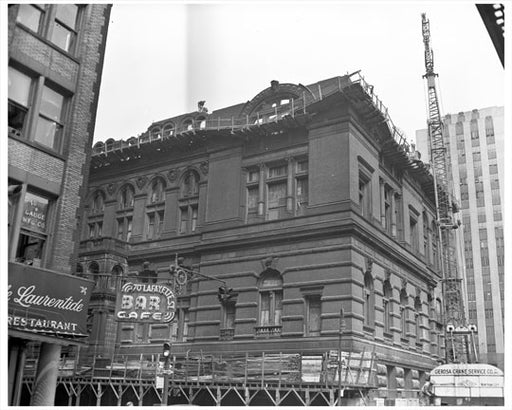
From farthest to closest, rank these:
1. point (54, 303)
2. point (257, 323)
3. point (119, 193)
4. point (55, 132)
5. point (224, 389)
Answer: point (119, 193) → point (257, 323) → point (224, 389) → point (55, 132) → point (54, 303)

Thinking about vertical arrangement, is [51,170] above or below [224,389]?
above

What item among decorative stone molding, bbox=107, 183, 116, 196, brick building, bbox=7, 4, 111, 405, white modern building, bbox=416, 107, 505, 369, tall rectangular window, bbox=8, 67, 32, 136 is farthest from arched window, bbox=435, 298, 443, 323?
tall rectangular window, bbox=8, 67, 32, 136

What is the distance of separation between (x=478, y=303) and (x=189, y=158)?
58.6 feet

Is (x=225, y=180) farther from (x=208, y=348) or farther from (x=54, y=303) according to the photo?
(x=54, y=303)

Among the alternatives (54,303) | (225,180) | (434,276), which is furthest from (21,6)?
(434,276)

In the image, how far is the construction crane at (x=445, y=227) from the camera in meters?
36.8

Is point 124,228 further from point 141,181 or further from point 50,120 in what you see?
point 50,120

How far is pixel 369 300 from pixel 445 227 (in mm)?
12607

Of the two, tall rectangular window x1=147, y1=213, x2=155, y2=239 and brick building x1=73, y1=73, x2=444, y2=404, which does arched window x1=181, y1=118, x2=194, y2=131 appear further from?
tall rectangular window x1=147, y1=213, x2=155, y2=239

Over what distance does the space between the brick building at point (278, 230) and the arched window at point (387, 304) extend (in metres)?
0.10

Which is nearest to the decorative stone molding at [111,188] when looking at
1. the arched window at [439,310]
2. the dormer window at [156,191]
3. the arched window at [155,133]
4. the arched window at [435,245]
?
the dormer window at [156,191]

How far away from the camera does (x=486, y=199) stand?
28203 millimetres

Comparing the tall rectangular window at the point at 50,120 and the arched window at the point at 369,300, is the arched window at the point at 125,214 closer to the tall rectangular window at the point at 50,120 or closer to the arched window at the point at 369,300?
the arched window at the point at 369,300

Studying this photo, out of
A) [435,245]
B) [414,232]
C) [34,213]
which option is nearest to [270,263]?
[414,232]
